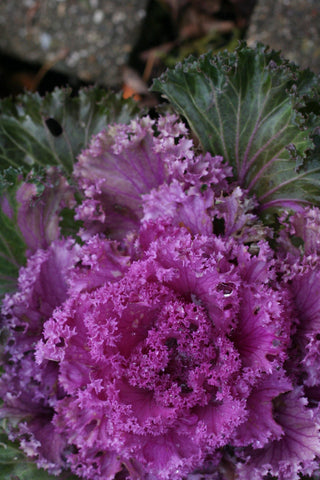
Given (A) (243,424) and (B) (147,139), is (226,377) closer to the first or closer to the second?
(A) (243,424)

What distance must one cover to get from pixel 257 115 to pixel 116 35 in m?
2.02

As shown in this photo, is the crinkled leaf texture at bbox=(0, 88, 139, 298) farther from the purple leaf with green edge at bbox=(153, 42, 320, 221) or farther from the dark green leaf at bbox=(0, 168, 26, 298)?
the purple leaf with green edge at bbox=(153, 42, 320, 221)

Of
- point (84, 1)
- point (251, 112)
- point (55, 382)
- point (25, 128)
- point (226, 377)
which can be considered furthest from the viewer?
point (84, 1)

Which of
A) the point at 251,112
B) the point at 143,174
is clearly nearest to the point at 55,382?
the point at 143,174

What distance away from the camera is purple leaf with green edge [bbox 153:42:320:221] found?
1.58 meters

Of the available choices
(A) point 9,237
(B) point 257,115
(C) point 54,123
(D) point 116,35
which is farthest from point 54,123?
(D) point 116,35

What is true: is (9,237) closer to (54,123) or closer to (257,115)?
(54,123)

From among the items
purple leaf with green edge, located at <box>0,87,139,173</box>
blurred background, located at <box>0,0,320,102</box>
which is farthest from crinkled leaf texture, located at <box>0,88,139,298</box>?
blurred background, located at <box>0,0,320,102</box>

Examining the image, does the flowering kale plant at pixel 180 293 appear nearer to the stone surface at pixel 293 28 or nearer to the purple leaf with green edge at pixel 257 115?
the purple leaf with green edge at pixel 257 115

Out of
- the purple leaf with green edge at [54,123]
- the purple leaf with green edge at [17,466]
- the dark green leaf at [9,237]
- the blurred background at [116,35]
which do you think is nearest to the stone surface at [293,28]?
the blurred background at [116,35]

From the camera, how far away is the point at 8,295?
6.06ft

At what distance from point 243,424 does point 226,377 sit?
0.18 meters

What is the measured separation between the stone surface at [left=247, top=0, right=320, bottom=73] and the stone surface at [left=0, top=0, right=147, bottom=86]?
760mm

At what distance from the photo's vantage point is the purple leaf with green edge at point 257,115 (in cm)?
158
